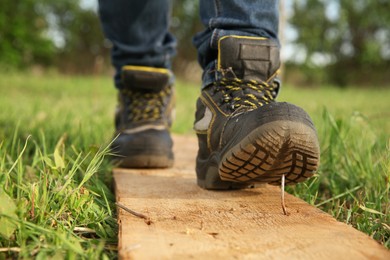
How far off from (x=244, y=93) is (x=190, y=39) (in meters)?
13.9

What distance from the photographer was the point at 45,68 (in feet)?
46.6

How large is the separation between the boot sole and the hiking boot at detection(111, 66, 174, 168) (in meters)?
0.60

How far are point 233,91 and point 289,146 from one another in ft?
1.03

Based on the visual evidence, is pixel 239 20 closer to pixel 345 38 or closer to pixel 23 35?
pixel 23 35

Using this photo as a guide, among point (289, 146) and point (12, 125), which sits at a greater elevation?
point (289, 146)

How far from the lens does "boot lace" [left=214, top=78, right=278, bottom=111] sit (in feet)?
3.99

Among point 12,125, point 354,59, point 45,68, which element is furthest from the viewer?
point 354,59

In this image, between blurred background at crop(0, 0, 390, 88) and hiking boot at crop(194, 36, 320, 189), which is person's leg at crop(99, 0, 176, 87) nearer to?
hiking boot at crop(194, 36, 320, 189)

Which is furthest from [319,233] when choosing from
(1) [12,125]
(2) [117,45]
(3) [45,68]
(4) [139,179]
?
(3) [45,68]

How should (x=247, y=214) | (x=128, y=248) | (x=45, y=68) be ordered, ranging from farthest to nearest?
(x=45, y=68)
(x=247, y=214)
(x=128, y=248)

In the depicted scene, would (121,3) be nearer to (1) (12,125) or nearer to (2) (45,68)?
(1) (12,125)

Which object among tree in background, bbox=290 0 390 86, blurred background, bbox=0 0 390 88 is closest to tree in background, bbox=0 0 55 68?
blurred background, bbox=0 0 390 88

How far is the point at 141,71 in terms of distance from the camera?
1750mm

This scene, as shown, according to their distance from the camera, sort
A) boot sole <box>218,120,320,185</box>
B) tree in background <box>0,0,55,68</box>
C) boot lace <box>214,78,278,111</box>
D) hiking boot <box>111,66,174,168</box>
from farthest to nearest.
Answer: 1. tree in background <box>0,0,55,68</box>
2. hiking boot <box>111,66,174,168</box>
3. boot lace <box>214,78,278,111</box>
4. boot sole <box>218,120,320,185</box>
